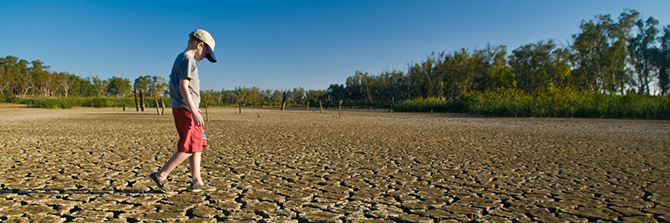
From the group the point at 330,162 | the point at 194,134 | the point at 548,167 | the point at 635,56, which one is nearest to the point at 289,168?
the point at 330,162

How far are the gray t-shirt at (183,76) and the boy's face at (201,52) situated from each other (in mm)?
104

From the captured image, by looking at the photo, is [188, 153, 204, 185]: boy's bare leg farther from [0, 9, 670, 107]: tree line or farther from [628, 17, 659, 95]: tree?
[628, 17, 659, 95]: tree

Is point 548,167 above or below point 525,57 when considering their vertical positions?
below

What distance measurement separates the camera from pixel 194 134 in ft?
9.66

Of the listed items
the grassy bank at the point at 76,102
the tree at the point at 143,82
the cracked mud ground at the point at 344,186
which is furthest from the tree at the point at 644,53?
the tree at the point at 143,82

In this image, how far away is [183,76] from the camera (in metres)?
2.80

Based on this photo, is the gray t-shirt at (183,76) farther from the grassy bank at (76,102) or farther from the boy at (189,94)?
the grassy bank at (76,102)

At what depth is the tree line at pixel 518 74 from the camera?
45938 millimetres

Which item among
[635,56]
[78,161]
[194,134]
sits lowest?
[78,161]

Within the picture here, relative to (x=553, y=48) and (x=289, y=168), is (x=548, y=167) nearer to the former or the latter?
(x=289, y=168)

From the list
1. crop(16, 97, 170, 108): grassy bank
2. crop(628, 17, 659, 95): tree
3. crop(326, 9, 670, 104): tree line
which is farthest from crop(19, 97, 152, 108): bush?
crop(628, 17, 659, 95): tree

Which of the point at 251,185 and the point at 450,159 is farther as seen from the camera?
the point at 450,159

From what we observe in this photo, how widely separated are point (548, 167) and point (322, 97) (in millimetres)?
88605

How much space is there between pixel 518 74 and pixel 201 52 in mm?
69975
